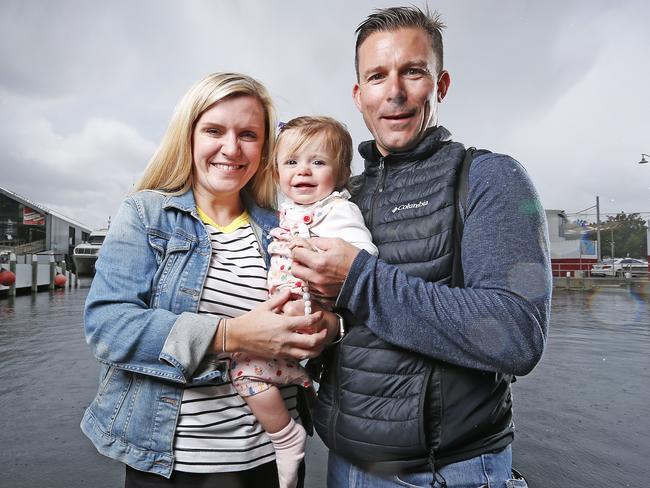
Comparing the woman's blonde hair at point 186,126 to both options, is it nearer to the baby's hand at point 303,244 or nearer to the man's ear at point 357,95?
the man's ear at point 357,95

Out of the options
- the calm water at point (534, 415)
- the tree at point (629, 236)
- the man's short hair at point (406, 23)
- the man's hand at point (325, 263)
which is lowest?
the calm water at point (534, 415)

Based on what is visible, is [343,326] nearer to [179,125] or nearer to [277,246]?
[277,246]

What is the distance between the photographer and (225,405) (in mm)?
1773

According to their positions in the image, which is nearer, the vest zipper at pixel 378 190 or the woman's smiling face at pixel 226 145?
the vest zipper at pixel 378 190

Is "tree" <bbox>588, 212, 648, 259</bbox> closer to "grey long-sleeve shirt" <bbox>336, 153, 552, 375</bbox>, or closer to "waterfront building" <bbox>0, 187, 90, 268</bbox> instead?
"waterfront building" <bbox>0, 187, 90, 268</bbox>

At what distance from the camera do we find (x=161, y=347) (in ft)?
5.19

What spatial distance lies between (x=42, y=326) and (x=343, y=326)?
1147 cm

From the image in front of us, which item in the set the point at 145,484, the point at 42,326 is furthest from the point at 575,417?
the point at 42,326

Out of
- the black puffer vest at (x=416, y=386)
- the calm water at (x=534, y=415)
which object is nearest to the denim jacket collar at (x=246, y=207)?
the black puffer vest at (x=416, y=386)

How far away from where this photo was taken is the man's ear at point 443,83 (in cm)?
184

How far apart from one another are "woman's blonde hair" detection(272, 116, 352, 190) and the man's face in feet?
1.09

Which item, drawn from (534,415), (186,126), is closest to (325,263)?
(186,126)

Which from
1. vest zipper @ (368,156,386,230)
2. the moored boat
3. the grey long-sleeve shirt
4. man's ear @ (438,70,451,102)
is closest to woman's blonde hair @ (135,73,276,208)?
vest zipper @ (368,156,386,230)

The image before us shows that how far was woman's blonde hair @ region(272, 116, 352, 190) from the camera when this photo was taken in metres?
2.06
